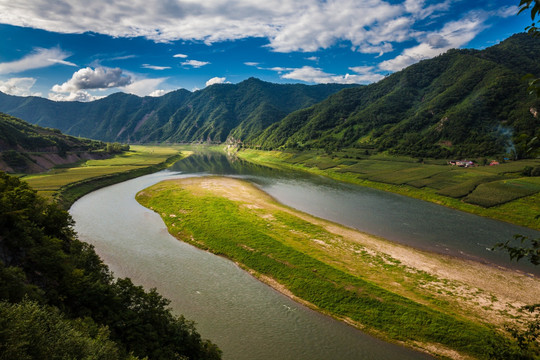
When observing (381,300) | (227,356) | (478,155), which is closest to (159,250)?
(227,356)

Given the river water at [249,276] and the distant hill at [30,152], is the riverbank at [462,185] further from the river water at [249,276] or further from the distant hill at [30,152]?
the distant hill at [30,152]

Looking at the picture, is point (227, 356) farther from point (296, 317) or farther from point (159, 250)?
point (159, 250)

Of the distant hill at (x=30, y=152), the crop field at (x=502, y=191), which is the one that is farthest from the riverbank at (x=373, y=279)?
the distant hill at (x=30, y=152)

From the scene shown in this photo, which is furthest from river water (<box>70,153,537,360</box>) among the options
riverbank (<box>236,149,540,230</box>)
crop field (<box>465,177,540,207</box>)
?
crop field (<box>465,177,540,207</box>)

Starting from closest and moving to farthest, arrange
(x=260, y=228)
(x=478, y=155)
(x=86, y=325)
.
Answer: (x=86, y=325) < (x=260, y=228) < (x=478, y=155)

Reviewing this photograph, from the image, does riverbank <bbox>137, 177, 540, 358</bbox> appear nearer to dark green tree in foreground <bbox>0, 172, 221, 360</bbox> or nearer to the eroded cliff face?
dark green tree in foreground <bbox>0, 172, 221, 360</bbox>

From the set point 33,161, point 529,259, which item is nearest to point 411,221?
point 529,259

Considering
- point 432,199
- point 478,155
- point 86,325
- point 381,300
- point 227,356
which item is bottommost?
point 227,356
